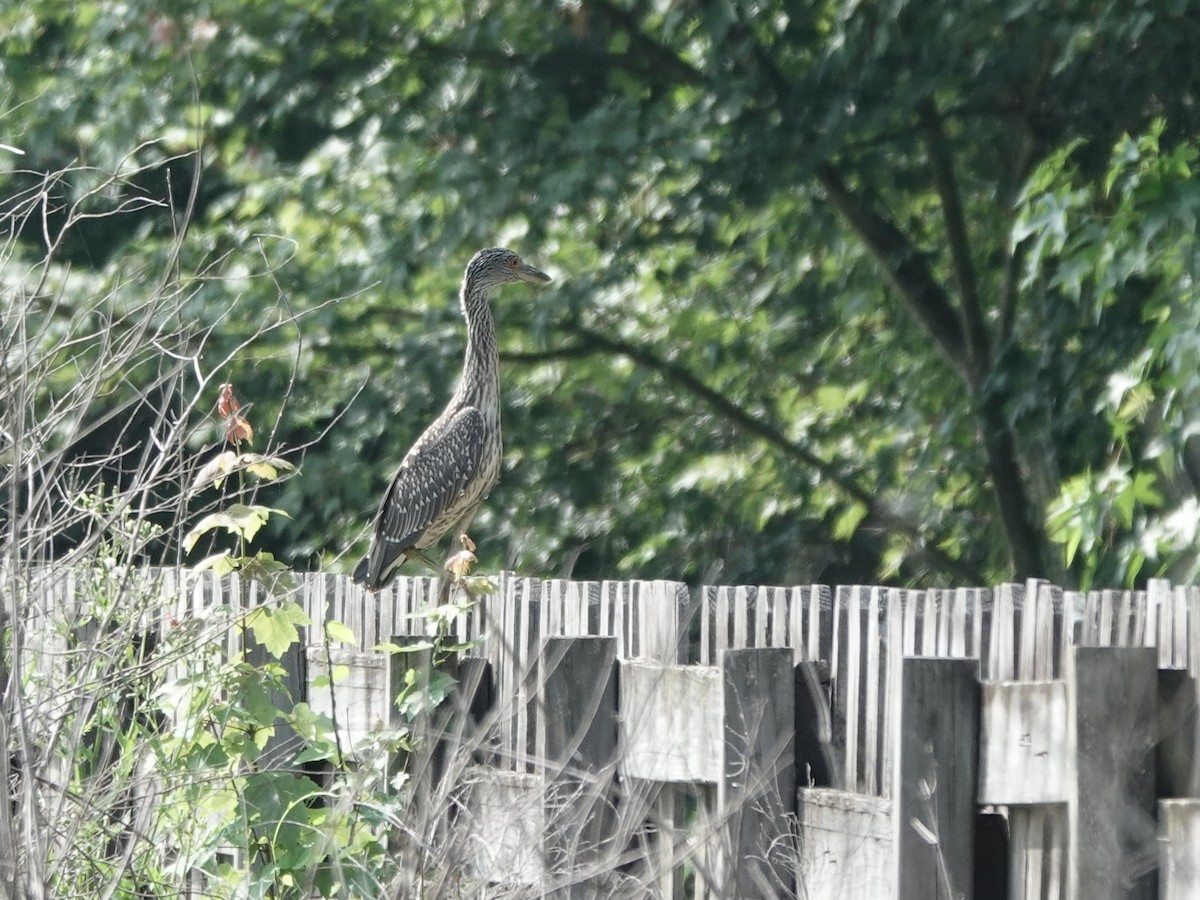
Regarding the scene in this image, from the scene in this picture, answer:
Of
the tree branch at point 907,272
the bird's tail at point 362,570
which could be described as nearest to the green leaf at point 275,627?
the bird's tail at point 362,570

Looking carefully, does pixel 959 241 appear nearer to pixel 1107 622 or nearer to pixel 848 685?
pixel 848 685

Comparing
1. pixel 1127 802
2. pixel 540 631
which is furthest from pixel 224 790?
pixel 1127 802

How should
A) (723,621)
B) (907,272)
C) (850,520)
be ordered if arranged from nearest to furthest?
1. (723,621)
2. (907,272)
3. (850,520)

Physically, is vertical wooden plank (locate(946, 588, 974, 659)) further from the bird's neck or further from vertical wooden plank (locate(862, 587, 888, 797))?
the bird's neck

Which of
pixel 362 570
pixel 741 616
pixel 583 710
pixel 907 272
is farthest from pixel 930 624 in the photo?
pixel 907 272

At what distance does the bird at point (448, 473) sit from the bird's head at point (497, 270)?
243 millimetres

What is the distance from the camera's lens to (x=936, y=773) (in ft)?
10.7

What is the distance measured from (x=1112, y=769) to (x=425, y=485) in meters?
4.23

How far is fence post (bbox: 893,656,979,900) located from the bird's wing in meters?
3.70

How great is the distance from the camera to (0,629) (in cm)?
258

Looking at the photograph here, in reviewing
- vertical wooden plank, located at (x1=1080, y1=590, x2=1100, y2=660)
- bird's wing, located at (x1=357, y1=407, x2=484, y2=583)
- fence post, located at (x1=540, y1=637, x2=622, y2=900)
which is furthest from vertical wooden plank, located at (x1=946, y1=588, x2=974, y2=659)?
bird's wing, located at (x1=357, y1=407, x2=484, y2=583)

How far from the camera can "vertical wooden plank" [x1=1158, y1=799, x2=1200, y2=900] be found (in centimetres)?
296

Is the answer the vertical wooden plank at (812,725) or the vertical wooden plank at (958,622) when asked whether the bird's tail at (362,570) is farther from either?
the vertical wooden plank at (958,622)

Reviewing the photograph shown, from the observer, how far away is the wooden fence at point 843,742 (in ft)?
9.97
